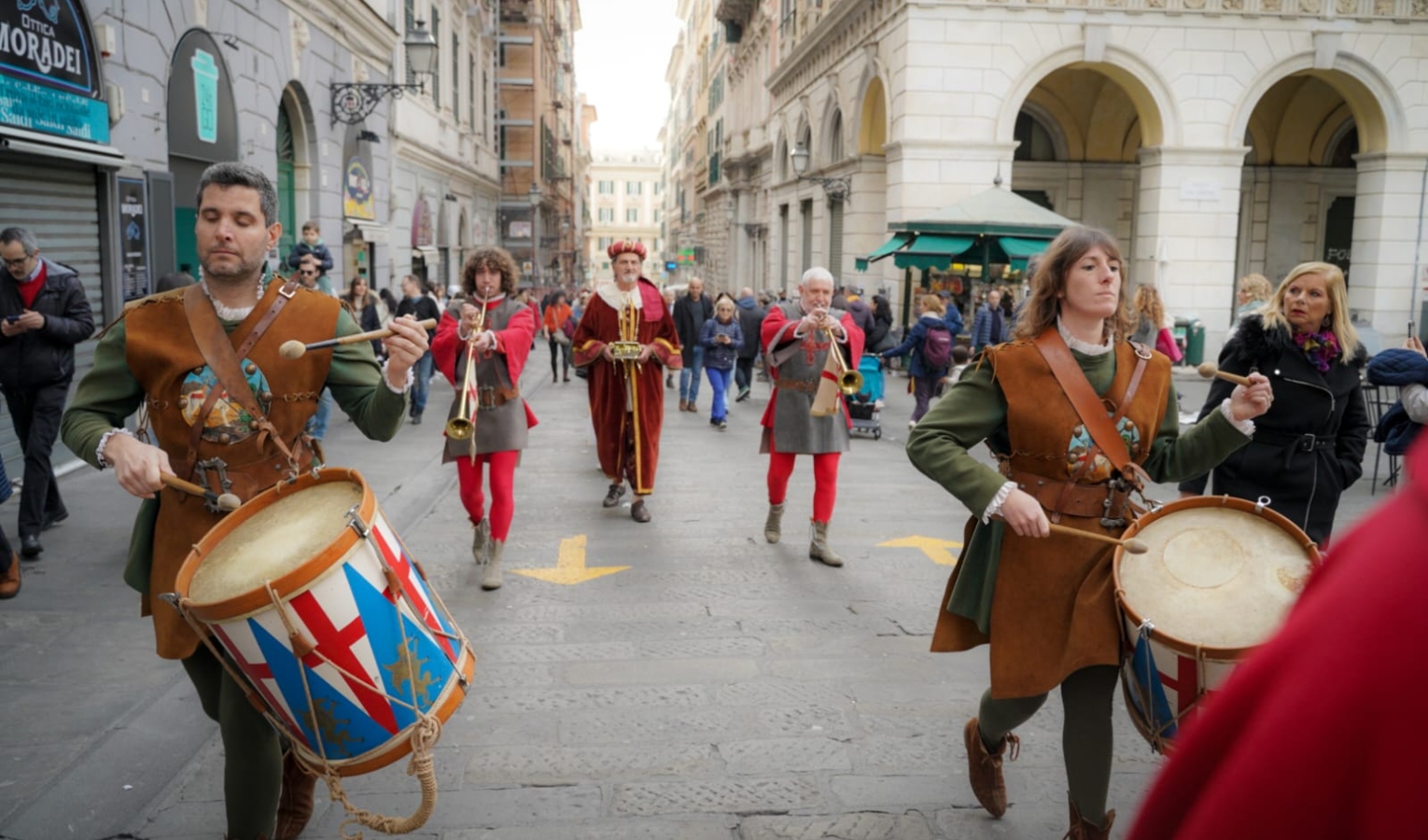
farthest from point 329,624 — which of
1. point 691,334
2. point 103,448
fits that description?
point 691,334

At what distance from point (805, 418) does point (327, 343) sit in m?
4.52

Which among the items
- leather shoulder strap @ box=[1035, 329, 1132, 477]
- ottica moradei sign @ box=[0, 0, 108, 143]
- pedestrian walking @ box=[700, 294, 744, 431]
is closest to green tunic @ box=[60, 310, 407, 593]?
leather shoulder strap @ box=[1035, 329, 1132, 477]

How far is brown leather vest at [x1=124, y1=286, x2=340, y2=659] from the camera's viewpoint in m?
3.10

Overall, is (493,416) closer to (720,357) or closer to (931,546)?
(931,546)

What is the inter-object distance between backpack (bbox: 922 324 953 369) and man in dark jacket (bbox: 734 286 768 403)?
11.2 ft

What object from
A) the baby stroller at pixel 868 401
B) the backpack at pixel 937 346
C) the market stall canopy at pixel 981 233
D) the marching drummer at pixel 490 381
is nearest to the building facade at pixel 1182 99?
the market stall canopy at pixel 981 233

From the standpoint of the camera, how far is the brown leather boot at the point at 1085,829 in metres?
3.22

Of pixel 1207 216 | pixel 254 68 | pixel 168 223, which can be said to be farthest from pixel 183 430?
pixel 1207 216

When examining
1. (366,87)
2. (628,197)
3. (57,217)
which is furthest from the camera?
(628,197)

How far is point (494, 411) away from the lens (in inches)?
263

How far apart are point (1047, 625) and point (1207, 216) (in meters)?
18.8

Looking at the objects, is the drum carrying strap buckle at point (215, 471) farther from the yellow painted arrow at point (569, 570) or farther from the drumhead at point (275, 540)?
the yellow painted arrow at point (569, 570)

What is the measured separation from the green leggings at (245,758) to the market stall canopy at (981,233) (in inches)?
534

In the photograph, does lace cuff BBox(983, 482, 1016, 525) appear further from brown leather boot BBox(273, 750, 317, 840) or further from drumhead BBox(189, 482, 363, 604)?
brown leather boot BBox(273, 750, 317, 840)
